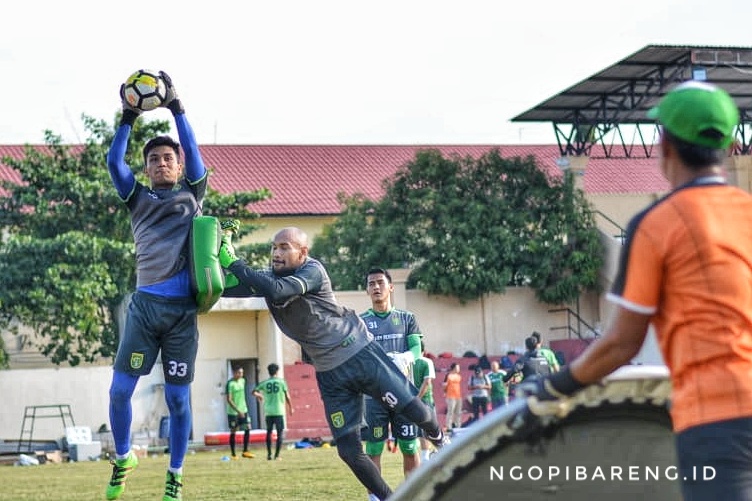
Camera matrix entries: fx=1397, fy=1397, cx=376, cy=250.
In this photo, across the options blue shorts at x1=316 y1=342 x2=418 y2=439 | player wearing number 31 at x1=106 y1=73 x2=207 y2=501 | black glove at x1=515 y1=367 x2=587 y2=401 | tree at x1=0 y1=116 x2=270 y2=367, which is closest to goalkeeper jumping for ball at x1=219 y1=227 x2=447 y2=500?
blue shorts at x1=316 y1=342 x2=418 y2=439

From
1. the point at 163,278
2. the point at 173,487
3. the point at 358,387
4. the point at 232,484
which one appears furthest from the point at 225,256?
the point at 232,484

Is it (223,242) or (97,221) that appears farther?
(97,221)

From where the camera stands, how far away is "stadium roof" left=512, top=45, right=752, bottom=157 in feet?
132

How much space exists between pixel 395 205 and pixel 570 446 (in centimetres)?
4096

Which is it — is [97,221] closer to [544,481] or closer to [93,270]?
[93,270]

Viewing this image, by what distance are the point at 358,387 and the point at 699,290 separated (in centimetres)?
597

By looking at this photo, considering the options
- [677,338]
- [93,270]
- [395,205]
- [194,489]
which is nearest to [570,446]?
[677,338]

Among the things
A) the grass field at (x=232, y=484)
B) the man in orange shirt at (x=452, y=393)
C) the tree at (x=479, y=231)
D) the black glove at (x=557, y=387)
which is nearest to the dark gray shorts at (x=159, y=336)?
the grass field at (x=232, y=484)

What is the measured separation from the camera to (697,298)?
171 inches

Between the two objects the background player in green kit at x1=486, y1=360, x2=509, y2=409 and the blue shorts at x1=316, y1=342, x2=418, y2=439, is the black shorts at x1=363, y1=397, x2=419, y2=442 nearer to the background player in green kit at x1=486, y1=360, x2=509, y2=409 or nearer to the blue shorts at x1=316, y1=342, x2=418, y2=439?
the blue shorts at x1=316, y1=342, x2=418, y2=439

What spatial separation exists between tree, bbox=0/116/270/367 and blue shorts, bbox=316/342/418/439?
98.4ft

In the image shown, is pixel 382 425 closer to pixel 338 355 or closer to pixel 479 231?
pixel 338 355

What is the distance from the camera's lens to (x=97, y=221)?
140 feet

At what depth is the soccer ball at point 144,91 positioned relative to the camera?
9.64m
